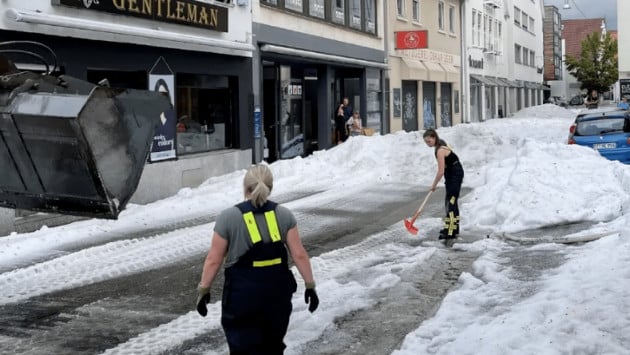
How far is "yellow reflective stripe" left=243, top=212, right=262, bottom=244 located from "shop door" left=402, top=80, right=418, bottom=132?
96.2 feet

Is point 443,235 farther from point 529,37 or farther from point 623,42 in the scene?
point 529,37

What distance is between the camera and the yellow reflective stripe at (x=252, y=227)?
461 cm

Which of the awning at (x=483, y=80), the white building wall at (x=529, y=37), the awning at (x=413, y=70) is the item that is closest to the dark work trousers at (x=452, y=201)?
the awning at (x=413, y=70)

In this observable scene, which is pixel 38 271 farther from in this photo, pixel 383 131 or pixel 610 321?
pixel 383 131

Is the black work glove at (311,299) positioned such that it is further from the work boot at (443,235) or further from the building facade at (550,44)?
the building facade at (550,44)

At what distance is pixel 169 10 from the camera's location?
636 inches

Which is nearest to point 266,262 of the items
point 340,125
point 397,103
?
point 340,125

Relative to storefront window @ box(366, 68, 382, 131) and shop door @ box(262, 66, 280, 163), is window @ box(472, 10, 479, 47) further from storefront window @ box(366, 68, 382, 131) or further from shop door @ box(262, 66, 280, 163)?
shop door @ box(262, 66, 280, 163)

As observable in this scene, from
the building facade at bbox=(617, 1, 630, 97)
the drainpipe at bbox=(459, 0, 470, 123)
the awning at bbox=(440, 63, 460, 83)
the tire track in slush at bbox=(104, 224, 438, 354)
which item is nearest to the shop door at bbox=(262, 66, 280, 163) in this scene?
Result: the tire track in slush at bbox=(104, 224, 438, 354)

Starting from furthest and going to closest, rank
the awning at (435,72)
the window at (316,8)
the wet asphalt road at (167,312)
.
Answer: the awning at (435,72)
the window at (316,8)
the wet asphalt road at (167,312)

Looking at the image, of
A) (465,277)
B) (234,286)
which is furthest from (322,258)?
(234,286)

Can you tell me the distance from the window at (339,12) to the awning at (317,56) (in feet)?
4.31

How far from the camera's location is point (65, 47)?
13.6 m

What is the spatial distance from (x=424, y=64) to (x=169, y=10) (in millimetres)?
20409
